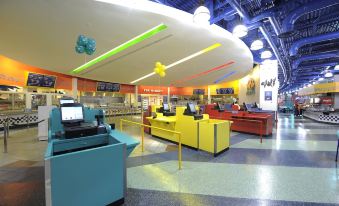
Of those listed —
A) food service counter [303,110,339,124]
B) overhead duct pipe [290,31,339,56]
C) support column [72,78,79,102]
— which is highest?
overhead duct pipe [290,31,339,56]

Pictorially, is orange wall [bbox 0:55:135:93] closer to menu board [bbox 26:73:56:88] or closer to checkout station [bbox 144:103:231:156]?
menu board [bbox 26:73:56:88]

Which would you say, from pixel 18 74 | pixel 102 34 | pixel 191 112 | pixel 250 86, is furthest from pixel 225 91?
pixel 18 74

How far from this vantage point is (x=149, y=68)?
10125mm

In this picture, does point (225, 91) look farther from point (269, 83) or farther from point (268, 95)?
point (269, 83)

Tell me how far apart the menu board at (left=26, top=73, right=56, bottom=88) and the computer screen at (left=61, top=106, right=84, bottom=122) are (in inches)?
319

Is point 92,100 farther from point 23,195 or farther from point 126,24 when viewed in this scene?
point 23,195

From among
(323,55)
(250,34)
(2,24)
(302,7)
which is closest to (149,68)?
(250,34)

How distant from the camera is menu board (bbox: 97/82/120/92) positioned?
13654 mm

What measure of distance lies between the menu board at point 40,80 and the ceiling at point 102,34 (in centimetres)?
109

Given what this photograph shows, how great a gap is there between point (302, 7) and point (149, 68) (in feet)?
24.1

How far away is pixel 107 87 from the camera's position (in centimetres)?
1414

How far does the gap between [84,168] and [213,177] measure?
2.22 meters

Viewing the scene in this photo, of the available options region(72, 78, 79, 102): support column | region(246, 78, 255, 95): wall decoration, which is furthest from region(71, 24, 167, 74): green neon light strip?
region(246, 78, 255, 95): wall decoration

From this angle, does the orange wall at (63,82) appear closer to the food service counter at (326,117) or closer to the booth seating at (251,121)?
the food service counter at (326,117)
